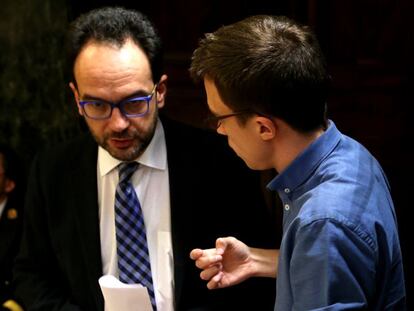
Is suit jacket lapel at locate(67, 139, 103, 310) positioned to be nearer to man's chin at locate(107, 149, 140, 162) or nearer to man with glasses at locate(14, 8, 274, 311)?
man with glasses at locate(14, 8, 274, 311)

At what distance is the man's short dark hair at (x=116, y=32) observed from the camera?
Result: 213cm

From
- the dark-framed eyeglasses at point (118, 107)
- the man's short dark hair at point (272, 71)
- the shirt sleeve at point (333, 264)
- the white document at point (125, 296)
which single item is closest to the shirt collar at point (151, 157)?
the dark-framed eyeglasses at point (118, 107)

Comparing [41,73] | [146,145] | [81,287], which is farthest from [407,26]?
[41,73]

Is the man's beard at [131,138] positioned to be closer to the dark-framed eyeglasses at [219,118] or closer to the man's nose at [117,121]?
the man's nose at [117,121]

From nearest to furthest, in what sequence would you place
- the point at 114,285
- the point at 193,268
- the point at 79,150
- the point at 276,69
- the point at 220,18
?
the point at 276,69, the point at 114,285, the point at 193,268, the point at 79,150, the point at 220,18

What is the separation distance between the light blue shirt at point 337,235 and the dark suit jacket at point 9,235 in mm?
1880

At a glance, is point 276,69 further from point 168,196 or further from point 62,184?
point 62,184

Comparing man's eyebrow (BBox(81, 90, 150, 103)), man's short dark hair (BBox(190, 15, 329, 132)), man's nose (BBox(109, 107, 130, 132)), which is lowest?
man's nose (BBox(109, 107, 130, 132))

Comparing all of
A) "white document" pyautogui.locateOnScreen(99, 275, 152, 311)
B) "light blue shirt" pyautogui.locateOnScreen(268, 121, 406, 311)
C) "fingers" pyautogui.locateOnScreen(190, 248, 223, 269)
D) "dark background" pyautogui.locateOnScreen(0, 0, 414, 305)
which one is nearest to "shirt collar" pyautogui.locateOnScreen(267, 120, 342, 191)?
"light blue shirt" pyautogui.locateOnScreen(268, 121, 406, 311)

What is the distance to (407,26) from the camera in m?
2.32

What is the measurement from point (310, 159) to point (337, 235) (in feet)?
0.72

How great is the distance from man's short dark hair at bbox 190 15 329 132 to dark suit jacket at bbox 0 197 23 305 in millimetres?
1857

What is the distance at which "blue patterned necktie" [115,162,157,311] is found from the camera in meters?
2.12

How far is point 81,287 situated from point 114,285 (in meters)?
0.26
